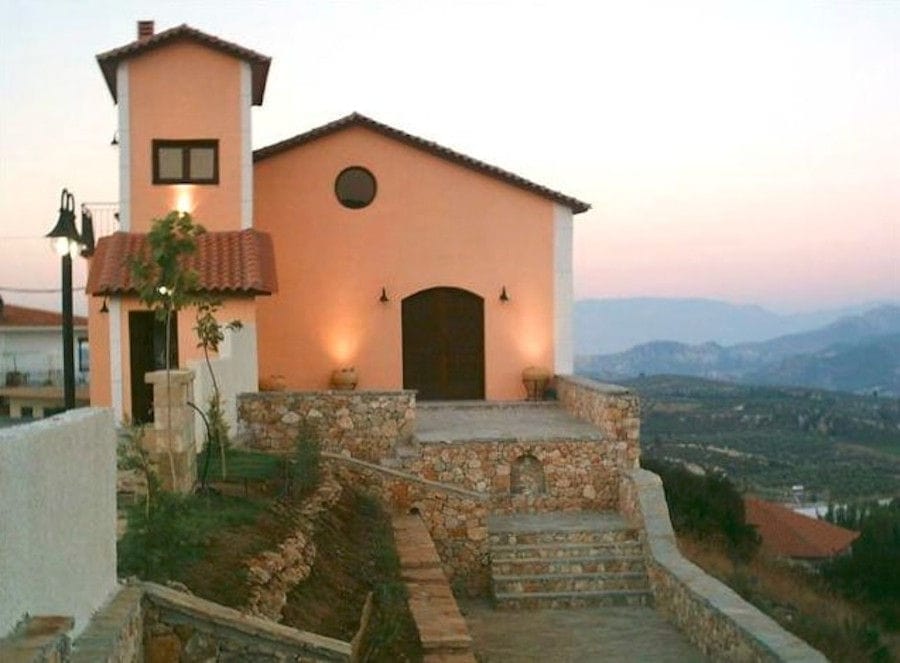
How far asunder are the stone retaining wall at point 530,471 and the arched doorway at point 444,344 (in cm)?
618

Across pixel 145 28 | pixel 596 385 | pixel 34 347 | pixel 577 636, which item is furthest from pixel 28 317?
pixel 577 636

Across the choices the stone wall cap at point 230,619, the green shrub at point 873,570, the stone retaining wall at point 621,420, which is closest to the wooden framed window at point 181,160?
the stone retaining wall at point 621,420

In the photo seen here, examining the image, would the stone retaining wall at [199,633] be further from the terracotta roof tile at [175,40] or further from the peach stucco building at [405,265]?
the peach stucco building at [405,265]

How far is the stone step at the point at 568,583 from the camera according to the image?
47.5 feet

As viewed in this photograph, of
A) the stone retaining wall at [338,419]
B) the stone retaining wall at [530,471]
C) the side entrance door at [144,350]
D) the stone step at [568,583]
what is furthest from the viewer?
the side entrance door at [144,350]

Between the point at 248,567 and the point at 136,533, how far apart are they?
3.05ft

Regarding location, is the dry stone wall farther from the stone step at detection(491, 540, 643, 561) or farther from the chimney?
the chimney

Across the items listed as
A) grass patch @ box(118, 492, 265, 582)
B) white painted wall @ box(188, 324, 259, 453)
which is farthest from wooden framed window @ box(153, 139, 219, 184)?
grass patch @ box(118, 492, 265, 582)

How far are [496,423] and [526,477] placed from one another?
2141 millimetres

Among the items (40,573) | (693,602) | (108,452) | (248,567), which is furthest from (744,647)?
(40,573)

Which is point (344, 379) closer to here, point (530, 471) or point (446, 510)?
point (530, 471)

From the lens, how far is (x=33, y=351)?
45.7 metres

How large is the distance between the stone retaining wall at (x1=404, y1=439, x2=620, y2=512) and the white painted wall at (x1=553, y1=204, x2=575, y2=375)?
6.19 meters

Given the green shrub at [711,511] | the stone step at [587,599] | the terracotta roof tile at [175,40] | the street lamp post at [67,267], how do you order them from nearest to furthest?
the street lamp post at [67,267] → the stone step at [587,599] → the terracotta roof tile at [175,40] → the green shrub at [711,511]
